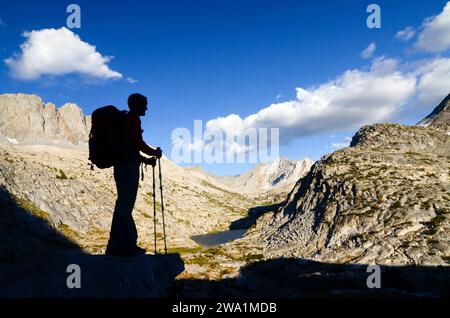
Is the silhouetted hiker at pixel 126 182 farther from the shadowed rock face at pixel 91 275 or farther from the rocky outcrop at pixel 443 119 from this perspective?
the rocky outcrop at pixel 443 119

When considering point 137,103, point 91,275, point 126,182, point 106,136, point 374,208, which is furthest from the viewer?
point 374,208

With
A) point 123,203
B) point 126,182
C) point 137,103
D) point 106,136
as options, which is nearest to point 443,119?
point 137,103

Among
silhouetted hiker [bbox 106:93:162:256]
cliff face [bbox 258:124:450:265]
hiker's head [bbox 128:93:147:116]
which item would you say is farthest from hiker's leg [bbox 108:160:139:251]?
cliff face [bbox 258:124:450:265]

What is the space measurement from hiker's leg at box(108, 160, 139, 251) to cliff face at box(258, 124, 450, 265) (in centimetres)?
3577

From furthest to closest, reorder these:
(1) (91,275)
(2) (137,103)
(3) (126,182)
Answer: (2) (137,103), (3) (126,182), (1) (91,275)

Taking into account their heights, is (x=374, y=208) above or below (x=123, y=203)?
below

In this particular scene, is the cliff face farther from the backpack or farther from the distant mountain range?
the backpack

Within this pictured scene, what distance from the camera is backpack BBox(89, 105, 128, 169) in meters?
12.9

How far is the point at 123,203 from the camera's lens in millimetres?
13531

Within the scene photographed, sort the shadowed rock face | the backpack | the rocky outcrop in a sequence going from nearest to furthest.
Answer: the shadowed rock face < the backpack < the rocky outcrop

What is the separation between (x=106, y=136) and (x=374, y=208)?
157 feet

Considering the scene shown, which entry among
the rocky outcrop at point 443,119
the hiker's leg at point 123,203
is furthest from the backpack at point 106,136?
the rocky outcrop at point 443,119

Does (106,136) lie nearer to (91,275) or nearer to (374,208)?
(91,275)

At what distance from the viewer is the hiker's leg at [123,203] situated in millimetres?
13430
